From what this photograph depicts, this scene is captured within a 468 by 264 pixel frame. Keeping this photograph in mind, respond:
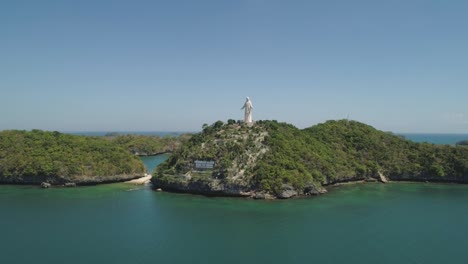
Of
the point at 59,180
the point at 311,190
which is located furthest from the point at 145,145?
the point at 311,190

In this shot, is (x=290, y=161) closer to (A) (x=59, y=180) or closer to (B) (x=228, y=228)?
(B) (x=228, y=228)

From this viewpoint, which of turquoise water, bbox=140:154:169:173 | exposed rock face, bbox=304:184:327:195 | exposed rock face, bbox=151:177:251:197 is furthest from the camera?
turquoise water, bbox=140:154:169:173

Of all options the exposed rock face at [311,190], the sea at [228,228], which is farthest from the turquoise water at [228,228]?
the exposed rock face at [311,190]

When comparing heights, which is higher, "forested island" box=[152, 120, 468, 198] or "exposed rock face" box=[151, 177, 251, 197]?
"forested island" box=[152, 120, 468, 198]

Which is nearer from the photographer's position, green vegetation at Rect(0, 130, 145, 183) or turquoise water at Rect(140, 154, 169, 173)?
green vegetation at Rect(0, 130, 145, 183)

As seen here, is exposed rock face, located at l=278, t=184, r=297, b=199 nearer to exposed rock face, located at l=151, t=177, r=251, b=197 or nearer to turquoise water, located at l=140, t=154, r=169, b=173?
exposed rock face, located at l=151, t=177, r=251, b=197

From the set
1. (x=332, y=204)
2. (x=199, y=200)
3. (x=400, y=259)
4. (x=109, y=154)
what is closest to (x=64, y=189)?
(x=109, y=154)

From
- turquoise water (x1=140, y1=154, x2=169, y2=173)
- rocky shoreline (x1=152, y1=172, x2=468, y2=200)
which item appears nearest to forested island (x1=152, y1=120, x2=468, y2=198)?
rocky shoreline (x1=152, y1=172, x2=468, y2=200)

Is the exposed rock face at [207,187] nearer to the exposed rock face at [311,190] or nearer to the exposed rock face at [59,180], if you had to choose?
the exposed rock face at [311,190]
